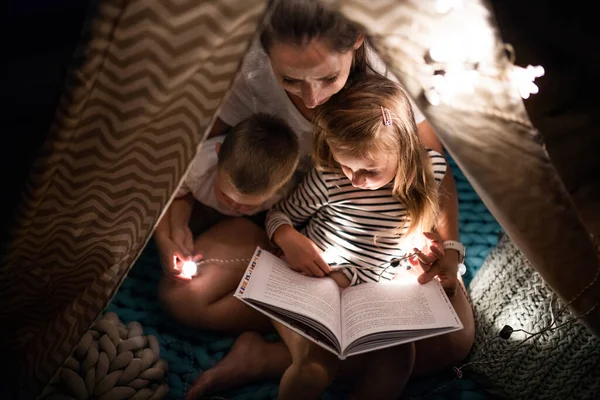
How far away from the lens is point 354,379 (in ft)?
3.56

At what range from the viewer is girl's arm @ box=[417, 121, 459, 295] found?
1104 millimetres

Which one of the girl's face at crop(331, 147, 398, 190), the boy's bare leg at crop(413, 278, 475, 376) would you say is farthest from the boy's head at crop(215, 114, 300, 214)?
the boy's bare leg at crop(413, 278, 475, 376)

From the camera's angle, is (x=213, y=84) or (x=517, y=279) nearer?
(x=213, y=84)

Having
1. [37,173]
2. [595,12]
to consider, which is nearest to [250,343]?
[37,173]

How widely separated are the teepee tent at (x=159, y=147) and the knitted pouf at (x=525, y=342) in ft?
0.47

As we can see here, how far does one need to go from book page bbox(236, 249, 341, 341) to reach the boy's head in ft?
0.43

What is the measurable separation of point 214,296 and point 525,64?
0.75 meters

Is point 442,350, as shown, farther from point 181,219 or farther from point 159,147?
point 159,147

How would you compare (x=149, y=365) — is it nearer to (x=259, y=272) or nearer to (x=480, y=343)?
(x=259, y=272)

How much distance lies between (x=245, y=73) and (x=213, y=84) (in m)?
0.56

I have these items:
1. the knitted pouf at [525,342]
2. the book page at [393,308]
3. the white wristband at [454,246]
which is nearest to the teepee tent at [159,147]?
the knitted pouf at [525,342]

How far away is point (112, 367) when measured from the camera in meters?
0.97

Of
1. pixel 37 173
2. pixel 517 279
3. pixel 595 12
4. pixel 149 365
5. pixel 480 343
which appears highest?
pixel 595 12

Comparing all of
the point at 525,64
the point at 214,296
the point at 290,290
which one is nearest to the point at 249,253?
the point at 214,296
